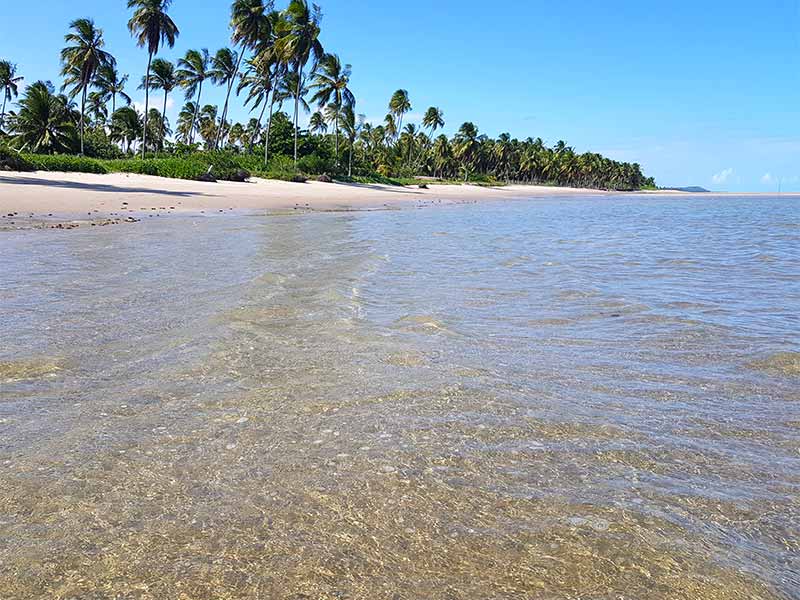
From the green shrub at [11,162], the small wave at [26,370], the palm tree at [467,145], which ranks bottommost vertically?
the small wave at [26,370]

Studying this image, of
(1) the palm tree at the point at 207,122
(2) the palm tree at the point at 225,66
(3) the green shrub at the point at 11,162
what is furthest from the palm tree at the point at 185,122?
(3) the green shrub at the point at 11,162

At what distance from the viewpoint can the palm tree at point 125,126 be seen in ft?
210

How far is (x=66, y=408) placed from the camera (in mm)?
3344

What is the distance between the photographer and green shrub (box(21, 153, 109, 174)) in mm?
30336

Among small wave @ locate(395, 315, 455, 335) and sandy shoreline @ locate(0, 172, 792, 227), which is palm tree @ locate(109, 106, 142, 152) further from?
small wave @ locate(395, 315, 455, 335)

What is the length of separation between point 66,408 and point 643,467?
9.67 ft

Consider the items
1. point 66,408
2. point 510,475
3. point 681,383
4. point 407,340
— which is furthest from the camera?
point 407,340

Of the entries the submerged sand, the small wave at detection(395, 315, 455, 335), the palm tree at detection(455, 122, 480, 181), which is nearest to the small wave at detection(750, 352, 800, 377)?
the small wave at detection(395, 315, 455, 335)

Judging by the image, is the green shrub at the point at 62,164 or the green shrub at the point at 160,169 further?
the green shrub at the point at 160,169

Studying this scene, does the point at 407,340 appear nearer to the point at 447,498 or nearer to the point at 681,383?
the point at 681,383

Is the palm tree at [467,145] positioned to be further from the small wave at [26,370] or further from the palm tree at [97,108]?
the small wave at [26,370]

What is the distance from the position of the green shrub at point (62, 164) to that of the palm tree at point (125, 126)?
33.7 m

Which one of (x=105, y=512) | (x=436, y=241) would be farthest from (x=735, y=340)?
(x=436, y=241)

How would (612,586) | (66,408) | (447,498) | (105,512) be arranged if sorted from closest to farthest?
(612,586) → (105,512) → (447,498) → (66,408)
